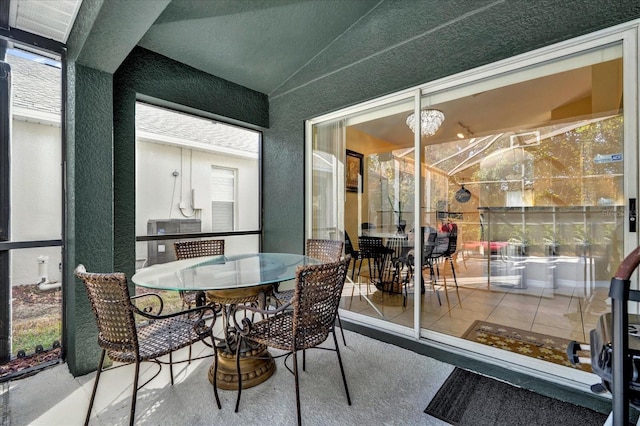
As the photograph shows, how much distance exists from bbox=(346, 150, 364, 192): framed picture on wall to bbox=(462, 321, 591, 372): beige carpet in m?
2.12

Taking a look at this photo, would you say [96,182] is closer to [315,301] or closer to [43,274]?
[43,274]

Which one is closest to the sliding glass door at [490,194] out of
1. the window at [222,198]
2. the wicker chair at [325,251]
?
the wicker chair at [325,251]

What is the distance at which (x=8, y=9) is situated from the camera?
6.43 feet

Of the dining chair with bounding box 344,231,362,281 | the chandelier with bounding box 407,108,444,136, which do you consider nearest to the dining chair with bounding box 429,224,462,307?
the dining chair with bounding box 344,231,362,281

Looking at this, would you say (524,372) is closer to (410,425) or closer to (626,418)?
(410,425)

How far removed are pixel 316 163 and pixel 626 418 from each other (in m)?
3.16

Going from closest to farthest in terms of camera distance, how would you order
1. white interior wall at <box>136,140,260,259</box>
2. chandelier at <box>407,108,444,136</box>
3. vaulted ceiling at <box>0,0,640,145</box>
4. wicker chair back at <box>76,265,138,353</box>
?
wicker chair back at <box>76,265,138,353</box> → vaulted ceiling at <box>0,0,640,145</box> → chandelier at <box>407,108,444,136</box> → white interior wall at <box>136,140,260,259</box>

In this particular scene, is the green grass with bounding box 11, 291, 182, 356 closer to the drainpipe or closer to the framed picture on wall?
the drainpipe

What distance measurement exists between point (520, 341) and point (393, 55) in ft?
9.68

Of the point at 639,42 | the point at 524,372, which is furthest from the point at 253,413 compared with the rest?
the point at 639,42

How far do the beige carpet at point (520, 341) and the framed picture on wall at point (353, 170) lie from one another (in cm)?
212

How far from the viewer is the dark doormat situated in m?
1.72

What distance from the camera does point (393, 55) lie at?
8.79 feet

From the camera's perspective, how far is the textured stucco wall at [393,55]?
6.32ft
